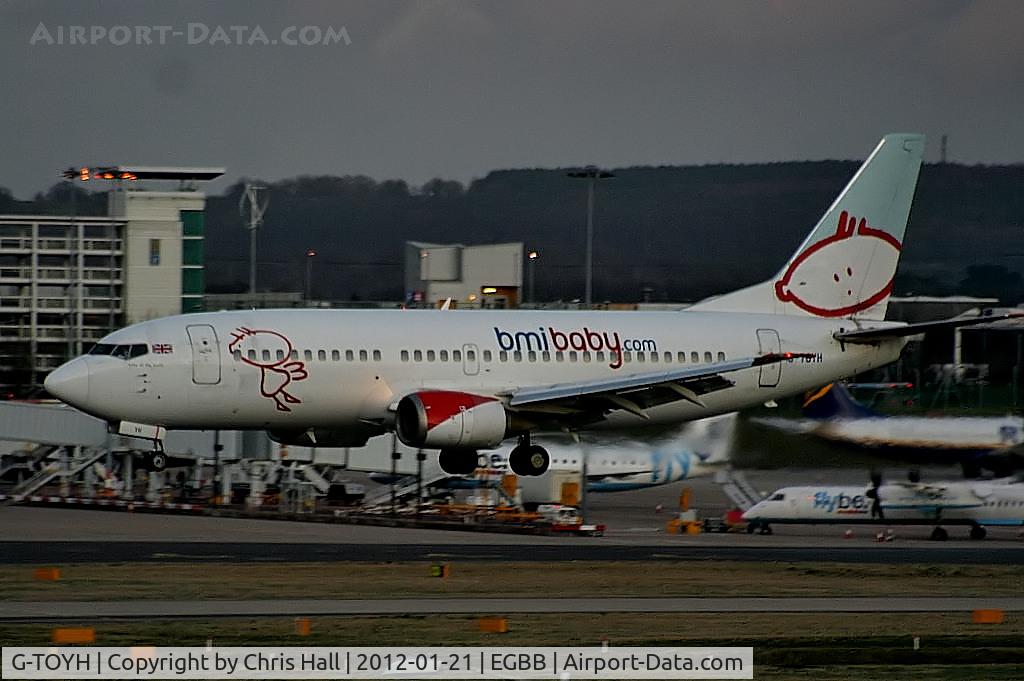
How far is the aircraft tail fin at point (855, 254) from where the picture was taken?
164 ft

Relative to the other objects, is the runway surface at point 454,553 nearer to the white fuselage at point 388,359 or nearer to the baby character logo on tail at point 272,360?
the white fuselage at point 388,359

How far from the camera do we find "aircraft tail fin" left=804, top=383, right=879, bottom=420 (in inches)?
1921

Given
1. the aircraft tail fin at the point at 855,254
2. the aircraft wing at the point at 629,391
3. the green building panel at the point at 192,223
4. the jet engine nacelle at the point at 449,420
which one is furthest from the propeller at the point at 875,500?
the green building panel at the point at 192,223

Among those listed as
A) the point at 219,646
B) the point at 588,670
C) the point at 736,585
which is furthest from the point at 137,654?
the point at 736,585

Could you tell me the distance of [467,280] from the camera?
7731 cm

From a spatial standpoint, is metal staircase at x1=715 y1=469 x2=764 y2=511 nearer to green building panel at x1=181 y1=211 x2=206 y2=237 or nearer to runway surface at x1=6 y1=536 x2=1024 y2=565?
runway surface at x1=6 y1=536 x2=1024 y2=565

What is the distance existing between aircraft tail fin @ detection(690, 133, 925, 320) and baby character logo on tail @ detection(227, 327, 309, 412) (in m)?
14.2

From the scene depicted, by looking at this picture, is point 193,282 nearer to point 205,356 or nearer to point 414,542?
point 205,356

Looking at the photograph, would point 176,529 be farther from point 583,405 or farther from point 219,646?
point 219,646

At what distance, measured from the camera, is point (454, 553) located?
38.7 meters

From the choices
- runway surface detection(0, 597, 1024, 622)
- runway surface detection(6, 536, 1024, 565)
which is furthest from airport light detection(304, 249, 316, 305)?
runway surface detection(0, 597, 1024, 622)

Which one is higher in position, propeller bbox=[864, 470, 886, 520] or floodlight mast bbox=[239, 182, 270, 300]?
floodlight mast bbox=[239, 182, 270, 300]

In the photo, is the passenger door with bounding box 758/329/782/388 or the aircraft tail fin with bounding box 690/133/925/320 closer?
the passenger door with bounding box 758/329/782/388

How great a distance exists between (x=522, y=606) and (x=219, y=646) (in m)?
6.75
